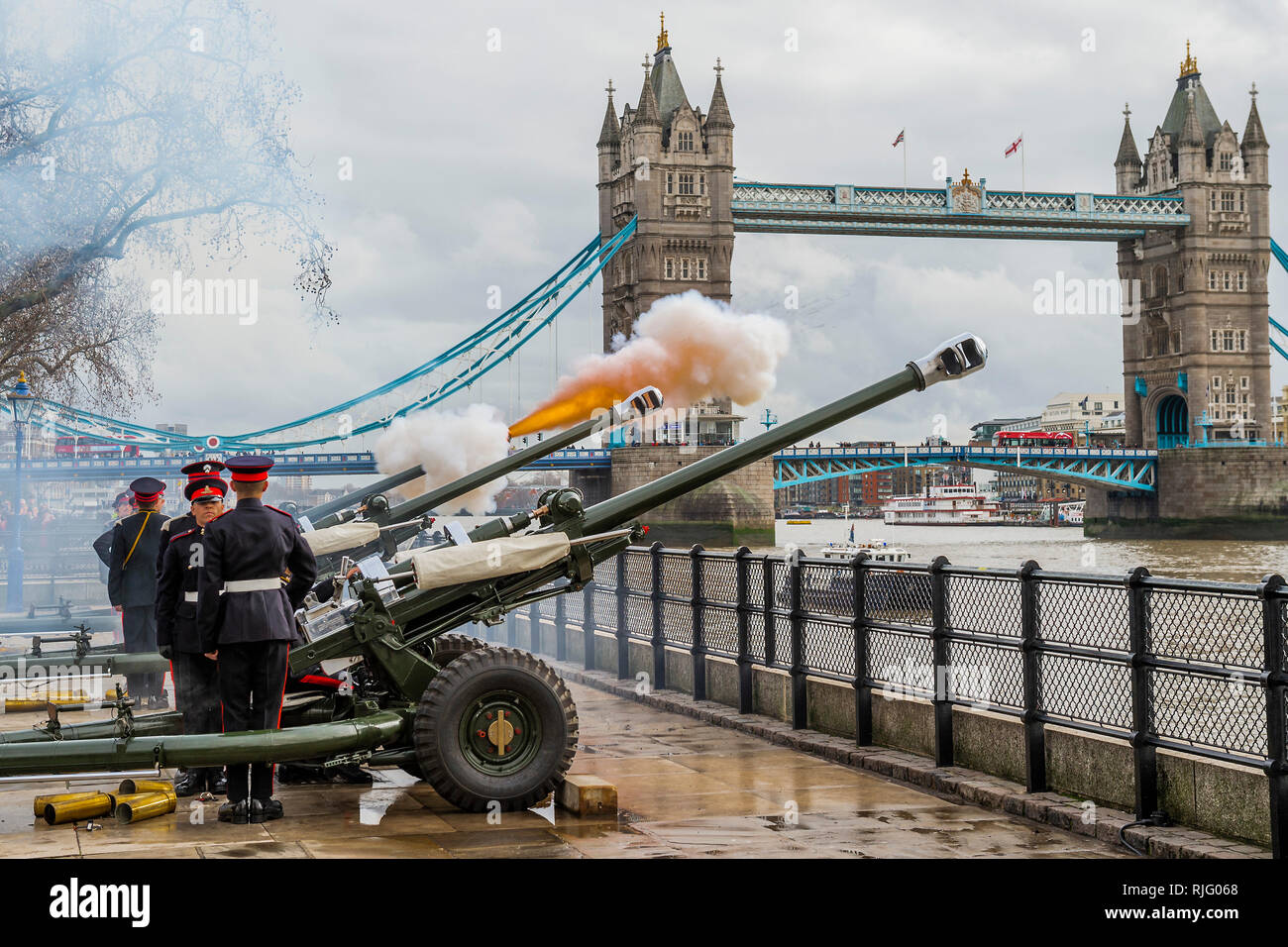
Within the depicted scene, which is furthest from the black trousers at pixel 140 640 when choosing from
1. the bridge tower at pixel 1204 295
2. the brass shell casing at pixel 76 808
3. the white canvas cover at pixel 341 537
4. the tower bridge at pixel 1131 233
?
the bridge tower at pixel 1204 295

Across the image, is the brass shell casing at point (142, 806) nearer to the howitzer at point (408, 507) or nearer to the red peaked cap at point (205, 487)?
the red peaked cap at point (205, 487)

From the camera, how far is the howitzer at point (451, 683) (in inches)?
256

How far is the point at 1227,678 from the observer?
20.8 ft

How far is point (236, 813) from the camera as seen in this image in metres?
6.70

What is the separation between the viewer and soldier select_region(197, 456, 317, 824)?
6820 millimetres

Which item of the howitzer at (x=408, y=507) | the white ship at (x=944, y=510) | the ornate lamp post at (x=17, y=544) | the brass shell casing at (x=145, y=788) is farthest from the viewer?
the white ship at (x=944, y=510)

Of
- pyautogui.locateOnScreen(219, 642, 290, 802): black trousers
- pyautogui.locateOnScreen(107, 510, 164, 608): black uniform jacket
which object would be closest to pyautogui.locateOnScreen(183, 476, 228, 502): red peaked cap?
pyautogui.locateOnScreen(219, 642, 290, 802): black trousers

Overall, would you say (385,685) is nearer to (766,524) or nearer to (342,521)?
(342,521)

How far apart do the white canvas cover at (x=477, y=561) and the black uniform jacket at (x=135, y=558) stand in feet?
14.5

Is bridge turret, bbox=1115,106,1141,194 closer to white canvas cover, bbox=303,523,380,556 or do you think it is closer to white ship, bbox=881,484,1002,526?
white ship, bbox=881,484,1002,526

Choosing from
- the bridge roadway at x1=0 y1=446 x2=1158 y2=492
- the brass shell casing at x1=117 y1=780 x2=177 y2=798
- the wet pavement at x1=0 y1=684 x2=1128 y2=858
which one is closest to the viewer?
the wet pavement at x1=0 y1=684 x2=1128 y2=858

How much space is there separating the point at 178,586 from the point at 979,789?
4.22m
